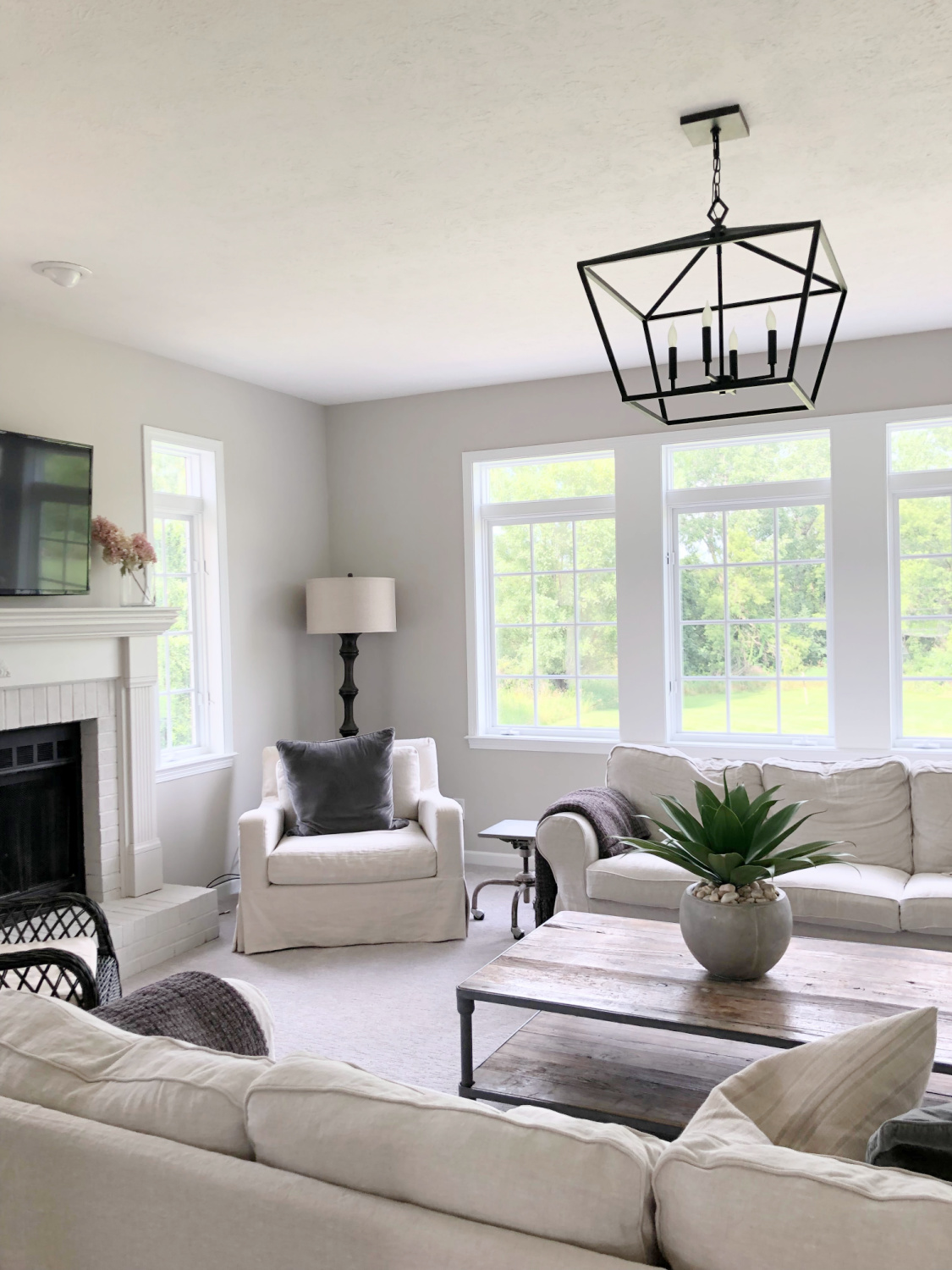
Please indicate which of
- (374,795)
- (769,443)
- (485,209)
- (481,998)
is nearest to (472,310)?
(485,209)

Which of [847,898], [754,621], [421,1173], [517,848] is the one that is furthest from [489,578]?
[421,1173]

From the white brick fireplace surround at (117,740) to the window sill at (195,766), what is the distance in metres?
0.16

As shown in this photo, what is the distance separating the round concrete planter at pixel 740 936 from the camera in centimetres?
255

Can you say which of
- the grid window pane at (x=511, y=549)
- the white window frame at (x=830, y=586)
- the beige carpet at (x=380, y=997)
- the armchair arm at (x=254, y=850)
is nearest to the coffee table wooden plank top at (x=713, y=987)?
the beige carpet at (x=380, y=997)

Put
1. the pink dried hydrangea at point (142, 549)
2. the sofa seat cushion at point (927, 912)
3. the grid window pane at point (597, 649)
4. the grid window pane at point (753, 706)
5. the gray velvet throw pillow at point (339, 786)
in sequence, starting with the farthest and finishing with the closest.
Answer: the grid window pane at point (597, 649) < the grid window pane at point (753, 706) < the gray velvet throw pillow at point (339, 786) < the pink dried hydrangea at point (142, 549) < the sofa seat cushion at point (927, 912)

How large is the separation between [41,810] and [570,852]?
2.20 meters

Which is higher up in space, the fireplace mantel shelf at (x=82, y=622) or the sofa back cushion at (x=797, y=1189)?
the fireplace mantel shelf at (x=82, y=622)

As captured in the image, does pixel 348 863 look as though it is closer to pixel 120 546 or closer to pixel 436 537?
pixel 120 546

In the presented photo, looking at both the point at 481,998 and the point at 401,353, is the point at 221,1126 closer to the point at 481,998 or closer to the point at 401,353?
the point at 481,998

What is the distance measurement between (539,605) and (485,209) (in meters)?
2.83

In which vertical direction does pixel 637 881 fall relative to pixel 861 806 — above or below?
below

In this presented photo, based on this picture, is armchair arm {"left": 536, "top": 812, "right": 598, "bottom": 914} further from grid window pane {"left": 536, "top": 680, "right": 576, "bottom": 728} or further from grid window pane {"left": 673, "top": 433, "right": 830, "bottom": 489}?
grid window pane {"left": 673, "top": 433, "right": 830, "bottom": 489}

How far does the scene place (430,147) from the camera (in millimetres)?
2633

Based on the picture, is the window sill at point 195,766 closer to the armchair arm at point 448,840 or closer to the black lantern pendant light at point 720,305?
the armchair arm at point 448,840
